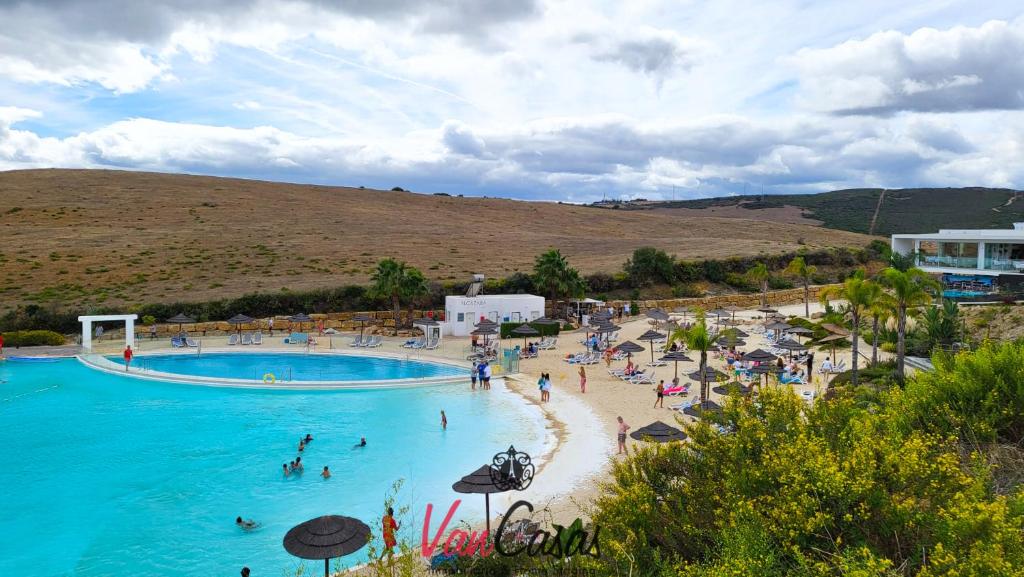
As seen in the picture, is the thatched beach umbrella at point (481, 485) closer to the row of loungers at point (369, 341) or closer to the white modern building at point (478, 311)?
the row of loungers at point (369, 341)

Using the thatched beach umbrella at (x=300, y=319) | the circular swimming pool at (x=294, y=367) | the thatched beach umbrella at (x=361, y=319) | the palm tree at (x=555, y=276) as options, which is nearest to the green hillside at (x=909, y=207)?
the palm tree at (x=555, y=276)

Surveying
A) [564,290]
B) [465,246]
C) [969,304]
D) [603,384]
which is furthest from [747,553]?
[465,246]

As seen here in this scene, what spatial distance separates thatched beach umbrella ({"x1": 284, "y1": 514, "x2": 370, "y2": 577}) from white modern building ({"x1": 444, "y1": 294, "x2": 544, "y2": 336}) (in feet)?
97.8

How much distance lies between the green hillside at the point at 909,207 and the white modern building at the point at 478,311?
79.2m

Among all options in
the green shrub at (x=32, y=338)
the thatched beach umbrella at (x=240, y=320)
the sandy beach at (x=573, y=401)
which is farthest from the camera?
the thatched beach umbrella at (x=240, y=320)

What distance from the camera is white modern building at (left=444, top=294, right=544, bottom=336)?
40594 mm

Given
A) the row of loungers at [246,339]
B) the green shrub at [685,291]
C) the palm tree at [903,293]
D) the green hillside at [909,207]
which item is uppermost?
the green hillside at [909,207]

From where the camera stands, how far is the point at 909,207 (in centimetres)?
11850

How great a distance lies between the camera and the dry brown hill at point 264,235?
173 ft

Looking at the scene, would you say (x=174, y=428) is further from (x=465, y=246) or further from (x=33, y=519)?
(x=465, y=246)

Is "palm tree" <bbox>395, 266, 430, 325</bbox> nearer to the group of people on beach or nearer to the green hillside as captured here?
the group of people on beach

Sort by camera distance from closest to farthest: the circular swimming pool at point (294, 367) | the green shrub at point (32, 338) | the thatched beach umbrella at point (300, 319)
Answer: the circular swimming pool at point (294, 367) < the green shrub at point (32, 338) < the thatched beach umbrella at point (300, 319)

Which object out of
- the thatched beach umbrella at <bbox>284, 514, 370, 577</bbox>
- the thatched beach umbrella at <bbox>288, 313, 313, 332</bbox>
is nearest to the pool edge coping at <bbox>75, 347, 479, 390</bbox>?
the thatched beach umbrella at <bbox>288, 313, 313, 332</bbox>

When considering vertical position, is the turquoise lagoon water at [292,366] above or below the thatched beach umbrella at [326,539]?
below
